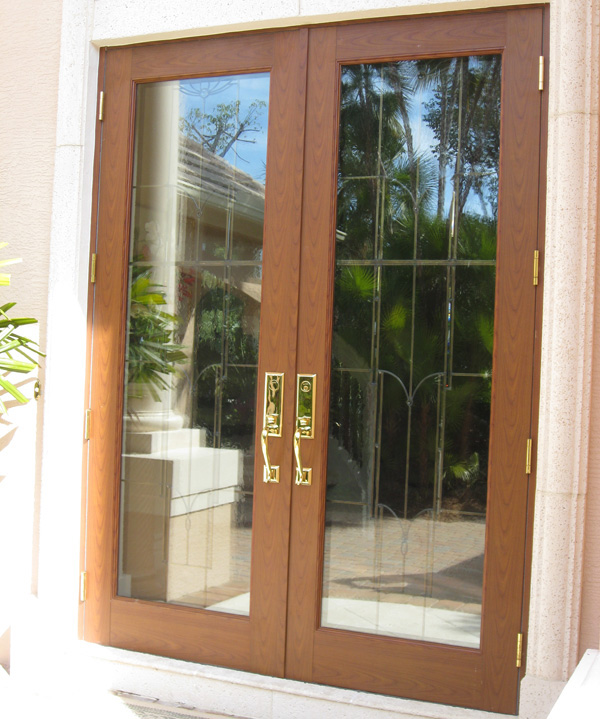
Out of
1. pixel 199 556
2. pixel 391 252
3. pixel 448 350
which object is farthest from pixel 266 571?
pixel 391 252

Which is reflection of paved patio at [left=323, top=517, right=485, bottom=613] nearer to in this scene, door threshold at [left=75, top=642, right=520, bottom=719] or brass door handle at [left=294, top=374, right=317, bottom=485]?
brass door handle at [left=294, top=374, right=317, bottom=485]

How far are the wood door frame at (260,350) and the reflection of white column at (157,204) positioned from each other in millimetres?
48

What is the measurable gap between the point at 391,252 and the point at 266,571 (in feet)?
4.40

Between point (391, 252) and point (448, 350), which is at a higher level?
point (391, 252)

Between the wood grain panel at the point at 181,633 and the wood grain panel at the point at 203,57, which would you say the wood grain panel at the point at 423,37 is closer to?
the wood grain panel at the point at 203,57

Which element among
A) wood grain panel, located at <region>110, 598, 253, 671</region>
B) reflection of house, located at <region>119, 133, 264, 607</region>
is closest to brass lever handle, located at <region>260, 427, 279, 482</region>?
reflection of house, located at <region>119, 133, 264, 607</region>

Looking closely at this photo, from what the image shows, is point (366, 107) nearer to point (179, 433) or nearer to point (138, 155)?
point (138, 155)

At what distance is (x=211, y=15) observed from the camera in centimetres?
318

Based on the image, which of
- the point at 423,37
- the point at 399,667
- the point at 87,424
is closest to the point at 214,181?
the point at 423,37

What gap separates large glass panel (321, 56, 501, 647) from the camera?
9.52 ft

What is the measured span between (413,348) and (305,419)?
0.50m

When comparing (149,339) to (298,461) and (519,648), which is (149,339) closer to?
(298,461)

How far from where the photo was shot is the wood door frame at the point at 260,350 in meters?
3.13

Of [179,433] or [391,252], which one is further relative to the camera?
[179,433]
